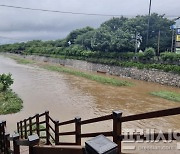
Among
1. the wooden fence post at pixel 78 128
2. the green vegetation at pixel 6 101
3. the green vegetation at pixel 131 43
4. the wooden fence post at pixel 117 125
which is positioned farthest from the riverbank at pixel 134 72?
the wooden fence post at pixel 117 125

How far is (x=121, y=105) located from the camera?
12.0 meters

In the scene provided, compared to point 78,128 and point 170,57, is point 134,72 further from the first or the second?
point 78,128

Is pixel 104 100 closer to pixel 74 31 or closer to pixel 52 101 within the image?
pixel 52 101

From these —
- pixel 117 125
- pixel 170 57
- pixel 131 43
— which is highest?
pixel 131 43

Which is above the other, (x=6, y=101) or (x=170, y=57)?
(x=170, y=57)

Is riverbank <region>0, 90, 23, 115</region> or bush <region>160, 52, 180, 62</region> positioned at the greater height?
bush <region>160, 52, 180, 62</region>

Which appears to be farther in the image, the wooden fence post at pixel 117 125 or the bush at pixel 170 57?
the bush at pixel 170 57

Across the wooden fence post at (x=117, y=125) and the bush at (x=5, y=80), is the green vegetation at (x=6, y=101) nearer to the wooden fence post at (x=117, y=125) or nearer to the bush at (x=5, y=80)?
the bush at (x=5, y=80)

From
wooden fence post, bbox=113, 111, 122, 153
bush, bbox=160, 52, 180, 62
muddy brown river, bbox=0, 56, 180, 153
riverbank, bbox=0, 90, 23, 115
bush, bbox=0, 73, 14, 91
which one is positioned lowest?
muddy brown river, bbox=0, 56, 180, 153

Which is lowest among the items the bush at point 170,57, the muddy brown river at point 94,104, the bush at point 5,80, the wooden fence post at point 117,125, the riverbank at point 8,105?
the muddy brown river at point 94,104

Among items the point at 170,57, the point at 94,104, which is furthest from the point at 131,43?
the point at 94,104

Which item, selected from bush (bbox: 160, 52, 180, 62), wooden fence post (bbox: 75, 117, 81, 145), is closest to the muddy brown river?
bush (bbox: 160, 52, 180, 62)

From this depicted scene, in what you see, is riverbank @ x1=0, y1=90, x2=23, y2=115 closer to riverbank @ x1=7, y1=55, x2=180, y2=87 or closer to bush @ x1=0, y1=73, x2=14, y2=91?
bush @ x1=0, y1=73, x2=14, y2=91

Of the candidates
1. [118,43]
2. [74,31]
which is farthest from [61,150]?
[74,31]
